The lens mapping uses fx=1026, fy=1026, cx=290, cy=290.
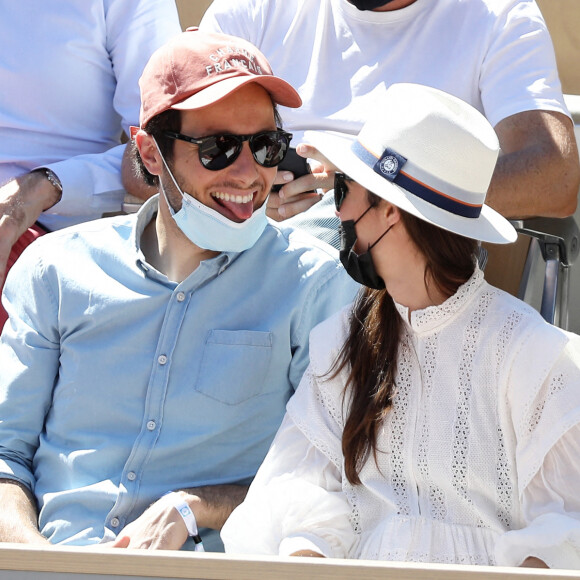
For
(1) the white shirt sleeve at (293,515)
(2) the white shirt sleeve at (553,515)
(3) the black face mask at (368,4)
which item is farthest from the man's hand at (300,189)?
(2) the white shirt sleeve at (553,515)

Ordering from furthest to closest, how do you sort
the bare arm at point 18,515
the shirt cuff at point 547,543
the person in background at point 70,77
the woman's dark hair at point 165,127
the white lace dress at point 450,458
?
1. the person in background at point 70,77
2. the woman's dark hair at point 165,127
3. the bare arm at point 18,515
4. the white lace dress at point 450,458
5. the shirt cuff at point 547,543

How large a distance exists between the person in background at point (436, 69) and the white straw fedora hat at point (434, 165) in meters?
0.90

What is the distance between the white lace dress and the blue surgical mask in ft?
1.58

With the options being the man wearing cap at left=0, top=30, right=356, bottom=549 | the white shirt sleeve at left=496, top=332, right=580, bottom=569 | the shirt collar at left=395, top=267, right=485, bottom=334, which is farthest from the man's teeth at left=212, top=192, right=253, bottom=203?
the white shirt sleeve at left=496, top=332, right=580, bottom=569

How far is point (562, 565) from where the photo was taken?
1.78 m

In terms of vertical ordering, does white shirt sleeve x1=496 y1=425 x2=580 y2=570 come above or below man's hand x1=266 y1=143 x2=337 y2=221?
above

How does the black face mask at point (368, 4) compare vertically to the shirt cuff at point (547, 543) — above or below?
above

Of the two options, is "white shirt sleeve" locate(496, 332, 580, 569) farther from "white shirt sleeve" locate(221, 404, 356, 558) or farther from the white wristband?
the white wristband

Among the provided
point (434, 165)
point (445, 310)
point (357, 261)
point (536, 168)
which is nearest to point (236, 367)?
point (357, 261)

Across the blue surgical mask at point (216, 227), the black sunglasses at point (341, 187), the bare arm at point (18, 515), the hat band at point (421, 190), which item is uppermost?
the hat band at point (421, 190)

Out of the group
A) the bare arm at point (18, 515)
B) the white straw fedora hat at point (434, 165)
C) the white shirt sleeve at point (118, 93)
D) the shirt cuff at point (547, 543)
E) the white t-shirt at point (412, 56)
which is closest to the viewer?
the shirt cuff at point (547, 543)

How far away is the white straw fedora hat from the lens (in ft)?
6.63

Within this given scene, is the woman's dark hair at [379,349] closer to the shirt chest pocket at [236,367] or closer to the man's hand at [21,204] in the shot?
the shirt chest pocket at [236,367]

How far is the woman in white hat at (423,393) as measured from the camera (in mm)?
1944
